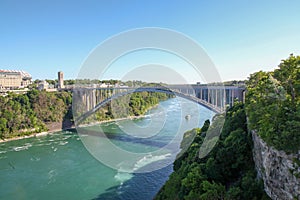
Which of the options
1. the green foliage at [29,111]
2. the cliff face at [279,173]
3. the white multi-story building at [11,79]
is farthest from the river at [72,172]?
the white multi-story building at [11,79]

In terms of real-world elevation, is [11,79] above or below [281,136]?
above

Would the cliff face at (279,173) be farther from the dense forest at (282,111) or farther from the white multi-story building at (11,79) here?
the white multi-story building at (11,79)

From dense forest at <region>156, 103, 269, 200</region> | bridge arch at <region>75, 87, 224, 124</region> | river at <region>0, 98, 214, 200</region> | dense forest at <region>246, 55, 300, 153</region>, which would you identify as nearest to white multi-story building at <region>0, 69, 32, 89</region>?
bridge arch at <region>75, 87, 224, 124</region>

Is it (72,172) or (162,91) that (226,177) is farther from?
(162,91)

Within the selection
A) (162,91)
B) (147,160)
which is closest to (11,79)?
(162,91)

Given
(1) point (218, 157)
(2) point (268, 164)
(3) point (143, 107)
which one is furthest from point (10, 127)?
(2) point (268, 164)

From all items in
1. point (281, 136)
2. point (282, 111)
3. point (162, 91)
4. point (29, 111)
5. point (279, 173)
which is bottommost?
point (29, 111)

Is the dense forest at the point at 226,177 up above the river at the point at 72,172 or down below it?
above
